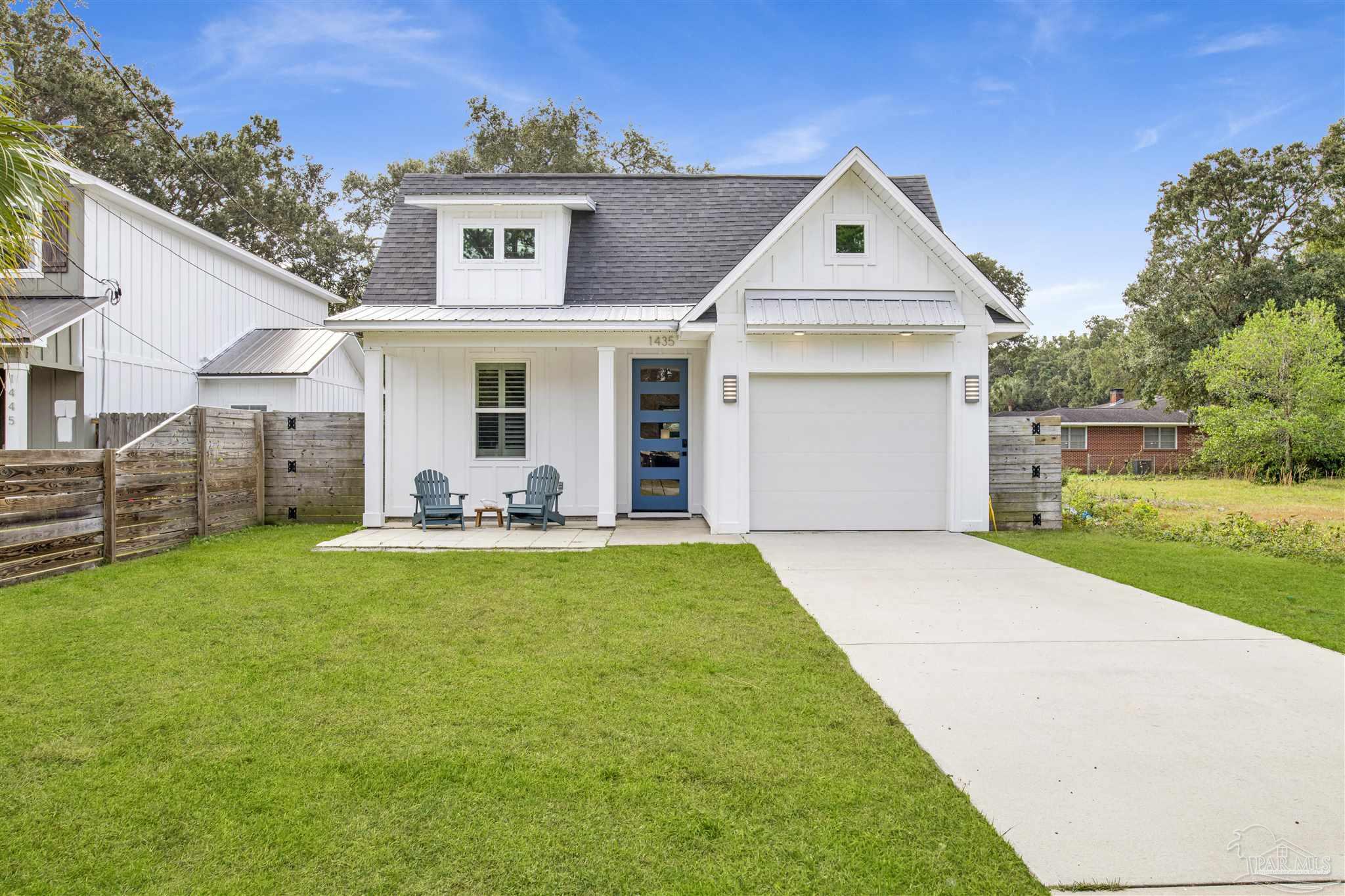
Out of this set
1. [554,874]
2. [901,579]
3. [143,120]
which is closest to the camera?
[554,874]

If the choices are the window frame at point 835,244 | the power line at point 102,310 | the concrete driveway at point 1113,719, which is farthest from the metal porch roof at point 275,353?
the concrete driveway at point 1113,719

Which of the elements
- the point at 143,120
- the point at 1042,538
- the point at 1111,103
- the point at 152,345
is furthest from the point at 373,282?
the point at 143,120

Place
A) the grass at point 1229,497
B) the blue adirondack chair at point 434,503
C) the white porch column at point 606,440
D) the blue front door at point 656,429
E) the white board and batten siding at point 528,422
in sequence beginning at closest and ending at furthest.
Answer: the blue adirondack chair at point 434,503 < the white porch column at point 606,440 < the white board and batten siding at point 528,422 < the blue front door at point 656,429 < the grass at point 1229,497

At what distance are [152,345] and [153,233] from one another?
7.19 ft

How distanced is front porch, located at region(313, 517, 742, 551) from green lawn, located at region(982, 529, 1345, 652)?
420 cm

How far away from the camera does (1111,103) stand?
15914 mm

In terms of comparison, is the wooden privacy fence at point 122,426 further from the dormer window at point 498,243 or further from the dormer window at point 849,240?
the dormer window at point 849,240

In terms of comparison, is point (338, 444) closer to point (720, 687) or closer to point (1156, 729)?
point (720, 687)

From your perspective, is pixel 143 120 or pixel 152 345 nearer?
pixel 152 345

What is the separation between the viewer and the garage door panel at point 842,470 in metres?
10.4

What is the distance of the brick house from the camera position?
30.8m

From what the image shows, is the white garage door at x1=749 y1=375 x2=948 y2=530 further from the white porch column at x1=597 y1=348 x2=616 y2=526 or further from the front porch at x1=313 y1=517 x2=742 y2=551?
the white porch column at x1=597 y1=348 x2=616 y2=526

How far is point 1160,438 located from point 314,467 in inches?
1336

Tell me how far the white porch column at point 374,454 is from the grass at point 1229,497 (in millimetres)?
12301
